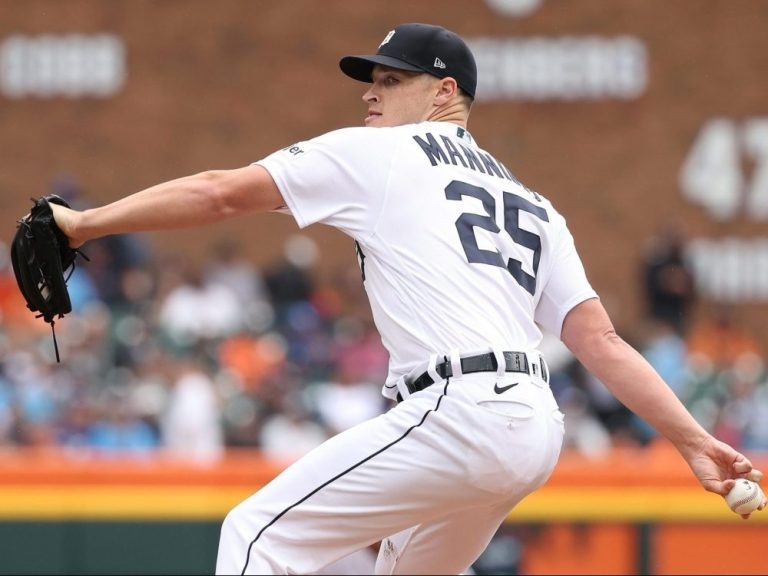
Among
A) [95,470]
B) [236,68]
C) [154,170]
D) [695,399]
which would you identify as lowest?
[695,399]

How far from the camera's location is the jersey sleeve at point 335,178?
155 inches

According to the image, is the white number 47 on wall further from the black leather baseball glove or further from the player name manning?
the black leather baseball glove

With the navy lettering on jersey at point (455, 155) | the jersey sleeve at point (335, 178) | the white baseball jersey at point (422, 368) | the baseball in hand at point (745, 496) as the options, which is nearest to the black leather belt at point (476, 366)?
the white baseball jersey at point (422, 368)

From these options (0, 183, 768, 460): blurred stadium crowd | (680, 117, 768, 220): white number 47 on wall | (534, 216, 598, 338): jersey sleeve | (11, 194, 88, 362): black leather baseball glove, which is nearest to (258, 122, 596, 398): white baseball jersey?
(534, 216, 598, 338): jersey sleeve

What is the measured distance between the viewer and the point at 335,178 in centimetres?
395

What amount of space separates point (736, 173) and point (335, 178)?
1101cm

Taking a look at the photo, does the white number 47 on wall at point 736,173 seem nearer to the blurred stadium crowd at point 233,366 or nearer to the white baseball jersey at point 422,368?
the blurred stadium crowd at point 233,366

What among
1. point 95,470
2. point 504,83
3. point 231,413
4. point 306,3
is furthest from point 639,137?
point 95,470

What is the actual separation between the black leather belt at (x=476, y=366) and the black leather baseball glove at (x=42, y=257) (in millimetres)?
1051

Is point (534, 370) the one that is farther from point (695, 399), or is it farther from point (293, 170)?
point (695, 399)

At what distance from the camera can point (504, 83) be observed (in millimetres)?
14383

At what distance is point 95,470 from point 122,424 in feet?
7.26

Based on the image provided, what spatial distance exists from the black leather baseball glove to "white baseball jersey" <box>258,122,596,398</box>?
653 millimetres

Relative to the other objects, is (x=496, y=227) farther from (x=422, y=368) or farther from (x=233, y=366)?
(x=233, y=366)
